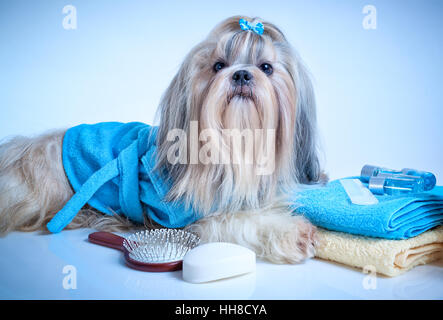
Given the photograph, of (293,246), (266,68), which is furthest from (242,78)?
(293,246)

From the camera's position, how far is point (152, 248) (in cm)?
218

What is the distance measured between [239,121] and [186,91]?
35 centimetres

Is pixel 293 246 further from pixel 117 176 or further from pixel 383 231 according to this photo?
pixel 117 176

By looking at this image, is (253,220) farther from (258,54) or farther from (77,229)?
(77,229)

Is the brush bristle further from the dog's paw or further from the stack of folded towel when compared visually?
→ the stack of folded towel

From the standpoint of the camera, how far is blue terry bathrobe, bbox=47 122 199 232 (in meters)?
2.56

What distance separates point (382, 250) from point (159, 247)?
40.0 inches

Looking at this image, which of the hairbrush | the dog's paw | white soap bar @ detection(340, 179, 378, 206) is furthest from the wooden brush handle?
white soap bar @ detection(340, 179, 378, 206)

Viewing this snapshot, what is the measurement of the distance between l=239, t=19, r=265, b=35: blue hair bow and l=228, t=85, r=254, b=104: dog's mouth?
0.37 metres

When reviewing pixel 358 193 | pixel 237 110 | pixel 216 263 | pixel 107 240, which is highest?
pixel 237 110

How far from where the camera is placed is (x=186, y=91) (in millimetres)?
2416

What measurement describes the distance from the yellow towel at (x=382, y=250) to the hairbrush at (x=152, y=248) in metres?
0.67

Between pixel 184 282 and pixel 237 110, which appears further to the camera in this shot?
pixel 237 110

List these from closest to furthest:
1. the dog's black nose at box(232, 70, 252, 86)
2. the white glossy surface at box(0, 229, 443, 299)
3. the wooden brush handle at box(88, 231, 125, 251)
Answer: the white glossy surface at box(0, 229, 443, 299), the dog's black nose at box(232, 70, 252, 86), the wooden brush handle at box(88, 231, 125, 251)
